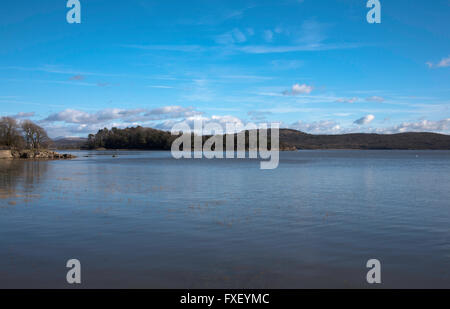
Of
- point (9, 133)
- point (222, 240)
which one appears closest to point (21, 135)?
point (9, 133)

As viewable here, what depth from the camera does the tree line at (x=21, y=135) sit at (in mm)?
81562

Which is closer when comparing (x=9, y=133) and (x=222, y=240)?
(x=222, y=240)

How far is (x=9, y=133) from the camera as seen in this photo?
8200 centimetres

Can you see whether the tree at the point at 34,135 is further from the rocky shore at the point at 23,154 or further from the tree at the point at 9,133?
the rocky shore at the point at 23,154

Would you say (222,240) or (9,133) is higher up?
(9,133)

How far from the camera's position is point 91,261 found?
401 inches

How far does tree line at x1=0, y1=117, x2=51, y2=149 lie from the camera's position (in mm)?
81562

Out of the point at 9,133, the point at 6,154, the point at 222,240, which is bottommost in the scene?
the point at 222,240

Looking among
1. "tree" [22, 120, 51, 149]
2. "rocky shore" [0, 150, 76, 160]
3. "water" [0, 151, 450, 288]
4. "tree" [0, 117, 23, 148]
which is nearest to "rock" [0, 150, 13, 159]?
"rocky shore" [0, 150, 76, 160]

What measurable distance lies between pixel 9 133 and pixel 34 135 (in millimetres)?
13379

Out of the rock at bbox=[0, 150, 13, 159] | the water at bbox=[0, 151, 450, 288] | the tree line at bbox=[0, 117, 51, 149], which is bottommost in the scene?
the water at bbox=[0, 151, 450, 288]

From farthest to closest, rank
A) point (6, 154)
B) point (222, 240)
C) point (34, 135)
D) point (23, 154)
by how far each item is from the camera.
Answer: point (34, 135), point (23, 154), point (6, 154), point (222, 240)

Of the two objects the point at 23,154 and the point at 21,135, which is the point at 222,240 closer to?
the point at 23,154

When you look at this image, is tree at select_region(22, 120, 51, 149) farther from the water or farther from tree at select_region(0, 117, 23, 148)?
the water
